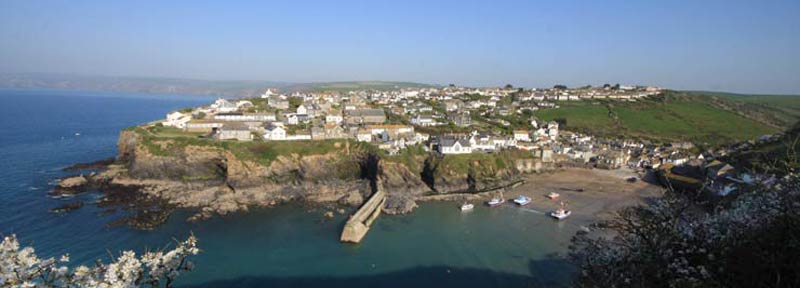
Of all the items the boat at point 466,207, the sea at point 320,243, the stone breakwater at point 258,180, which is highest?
the stone breakwater at point 258,180

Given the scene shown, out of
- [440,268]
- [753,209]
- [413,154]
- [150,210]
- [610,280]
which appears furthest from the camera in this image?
[413,154]

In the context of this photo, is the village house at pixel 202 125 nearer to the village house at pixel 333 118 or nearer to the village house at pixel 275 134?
the village house at pixel 275 134

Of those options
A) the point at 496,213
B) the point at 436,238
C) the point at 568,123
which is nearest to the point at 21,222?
the point at 436,238

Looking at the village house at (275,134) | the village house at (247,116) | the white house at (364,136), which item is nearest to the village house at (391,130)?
the white house at (364,136)

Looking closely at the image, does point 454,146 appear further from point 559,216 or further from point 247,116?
point 247,116

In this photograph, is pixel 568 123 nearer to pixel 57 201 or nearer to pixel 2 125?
pixel 57 201

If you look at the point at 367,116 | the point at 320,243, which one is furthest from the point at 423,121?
the point at 320,243
